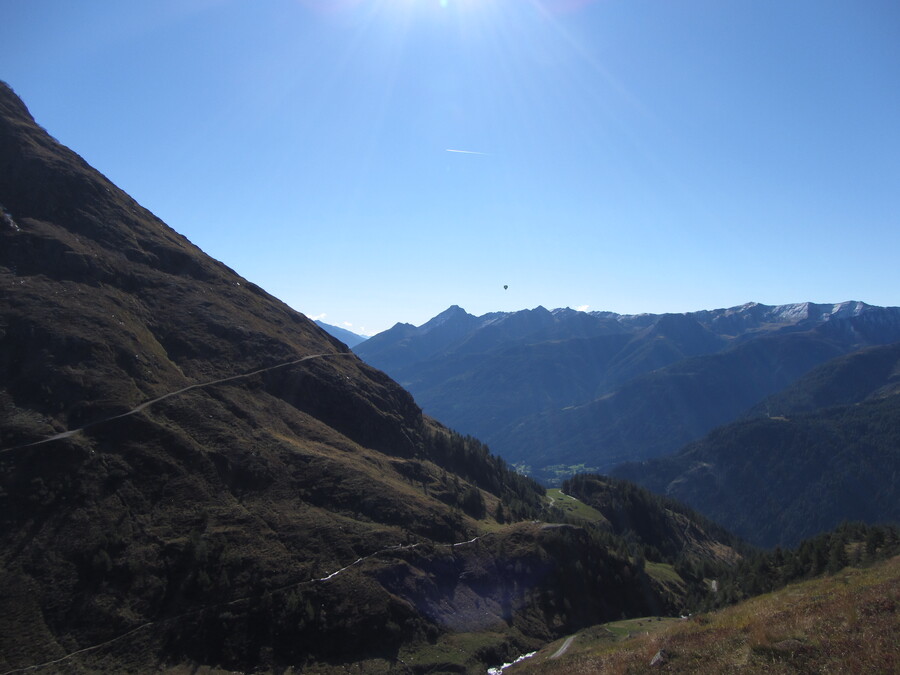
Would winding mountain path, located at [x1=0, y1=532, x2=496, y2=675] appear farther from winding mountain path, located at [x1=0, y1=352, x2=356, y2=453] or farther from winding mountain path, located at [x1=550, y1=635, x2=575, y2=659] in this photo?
winding mountain path, located at [x1=0, y1=352, x2=356, y2=453]

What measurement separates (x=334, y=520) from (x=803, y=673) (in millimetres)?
65433

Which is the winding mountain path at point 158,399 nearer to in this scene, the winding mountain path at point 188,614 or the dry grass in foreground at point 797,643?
the winding mountain path at point 188,614

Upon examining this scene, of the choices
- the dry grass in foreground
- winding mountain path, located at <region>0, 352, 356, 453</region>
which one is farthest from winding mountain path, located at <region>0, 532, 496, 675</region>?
the dry grass in foreground

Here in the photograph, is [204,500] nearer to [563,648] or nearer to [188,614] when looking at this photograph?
[188,614]

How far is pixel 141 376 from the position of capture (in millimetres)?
85375

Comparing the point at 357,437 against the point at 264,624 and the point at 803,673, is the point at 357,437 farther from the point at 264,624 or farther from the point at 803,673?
the point at 803,673

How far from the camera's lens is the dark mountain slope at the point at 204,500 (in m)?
55.0

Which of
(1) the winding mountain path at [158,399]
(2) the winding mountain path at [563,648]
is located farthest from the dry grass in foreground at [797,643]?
(1) the winding mountain path at [158,399]

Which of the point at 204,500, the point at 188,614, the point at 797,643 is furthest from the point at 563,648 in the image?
the point at 204,500

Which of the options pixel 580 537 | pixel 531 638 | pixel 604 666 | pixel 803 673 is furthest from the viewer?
pixel 580 537

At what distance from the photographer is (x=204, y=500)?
70500mm

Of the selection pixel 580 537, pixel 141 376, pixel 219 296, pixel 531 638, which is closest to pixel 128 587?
pixel 141 376

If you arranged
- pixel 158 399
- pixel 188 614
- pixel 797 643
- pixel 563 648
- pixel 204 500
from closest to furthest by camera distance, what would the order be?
1. pixel 797 643
2. pixel 188 614
3. pixel 563 648
4. pixel 204 500
5. pixel 158 399

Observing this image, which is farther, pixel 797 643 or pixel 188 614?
pixel 188 614
